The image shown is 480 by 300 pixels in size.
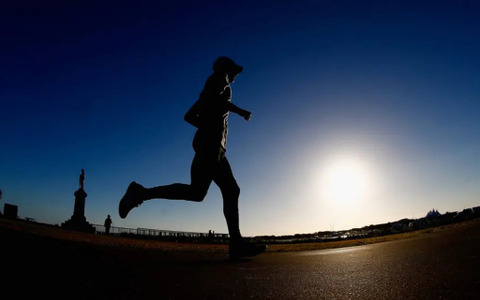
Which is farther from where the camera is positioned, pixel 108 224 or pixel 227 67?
pixel 108 224

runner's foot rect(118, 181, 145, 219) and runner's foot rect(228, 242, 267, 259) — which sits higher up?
runner's foot rect(118, 181, 145, 219)

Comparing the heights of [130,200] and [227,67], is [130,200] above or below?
below

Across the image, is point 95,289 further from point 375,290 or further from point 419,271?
point 419,271

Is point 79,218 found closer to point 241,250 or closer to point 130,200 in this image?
point 130,200

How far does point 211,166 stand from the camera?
298 centimetres

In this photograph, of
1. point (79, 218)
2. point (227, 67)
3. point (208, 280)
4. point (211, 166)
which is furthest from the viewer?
point (79, 218)

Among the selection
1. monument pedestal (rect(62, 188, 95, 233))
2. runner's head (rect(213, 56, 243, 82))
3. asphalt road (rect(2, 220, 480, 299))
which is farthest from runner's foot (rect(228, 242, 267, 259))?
monument pedestal (rect(62, 188, 95, 233))

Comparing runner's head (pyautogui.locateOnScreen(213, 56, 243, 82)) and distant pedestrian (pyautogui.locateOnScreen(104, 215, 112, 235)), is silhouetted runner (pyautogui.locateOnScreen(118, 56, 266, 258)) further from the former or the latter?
distant pedestrian (pyautogui.locateOnScreen(104, 215, 112, 235))

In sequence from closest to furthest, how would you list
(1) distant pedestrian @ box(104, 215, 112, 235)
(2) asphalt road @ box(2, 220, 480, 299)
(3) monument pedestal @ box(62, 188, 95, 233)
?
(2) asphalt road @ box(2, 220, 480, 299), (3) monument pedestal @ box(62, 188, 95, 233), (1) distant pedestrian @ box(104, 215, 112, 235)

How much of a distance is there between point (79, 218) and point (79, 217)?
0.11 metres

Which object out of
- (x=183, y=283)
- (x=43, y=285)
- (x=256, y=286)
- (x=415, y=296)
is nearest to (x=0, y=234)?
(x=43, y=285)

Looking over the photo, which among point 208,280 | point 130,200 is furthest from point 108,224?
point 208,280

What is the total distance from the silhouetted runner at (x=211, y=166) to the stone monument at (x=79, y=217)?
28.4 meters

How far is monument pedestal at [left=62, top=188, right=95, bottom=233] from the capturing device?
2634cm
